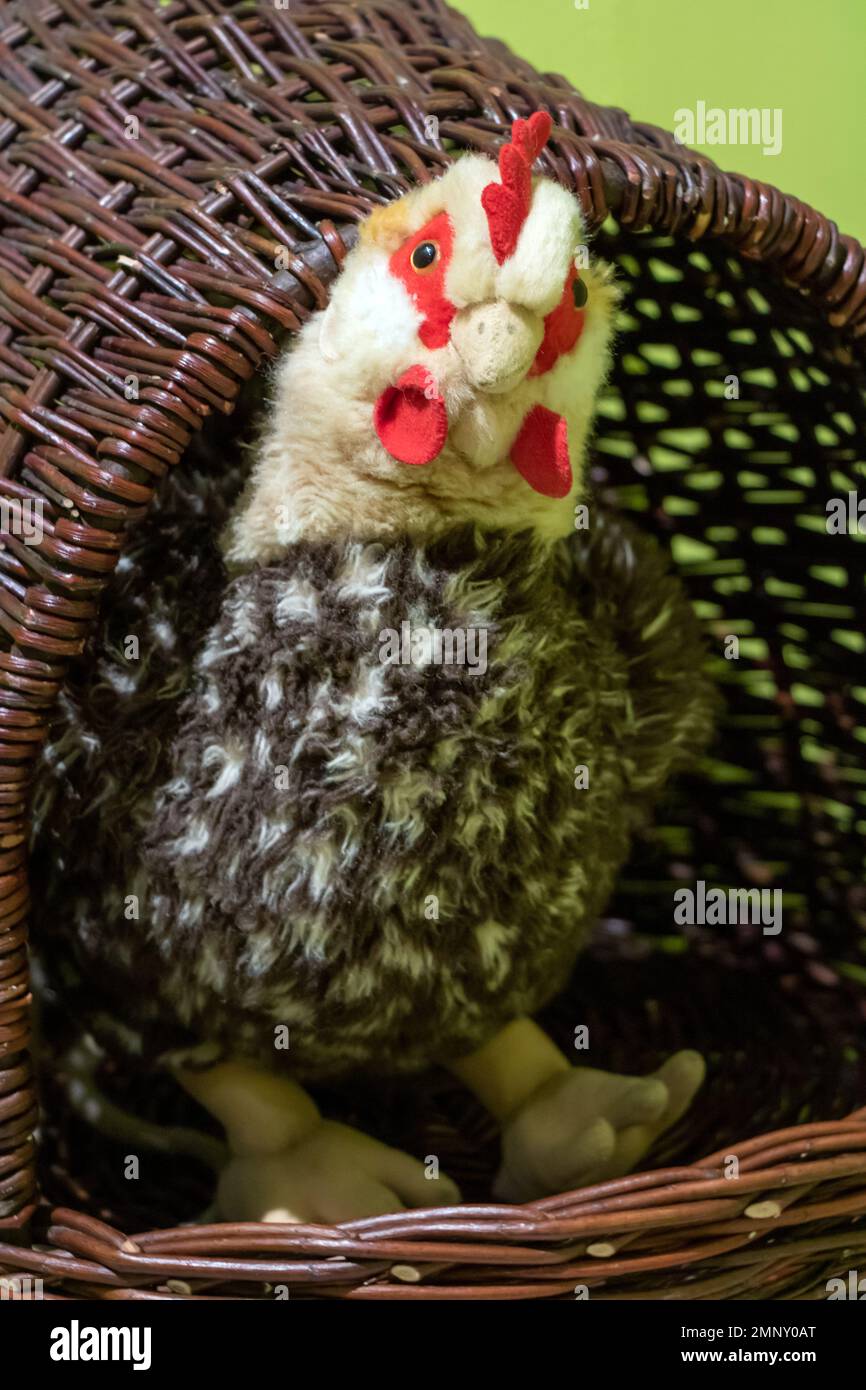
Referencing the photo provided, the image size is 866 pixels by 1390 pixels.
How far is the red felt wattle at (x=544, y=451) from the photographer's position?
613 millimetres

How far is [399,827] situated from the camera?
2.12ft

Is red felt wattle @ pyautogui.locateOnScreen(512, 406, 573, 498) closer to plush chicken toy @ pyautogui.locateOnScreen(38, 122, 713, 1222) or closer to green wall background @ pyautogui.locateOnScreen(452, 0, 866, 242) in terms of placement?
plush chicken toy @ pyautogui.locateOnScreen(38, 122, 713, 1222)

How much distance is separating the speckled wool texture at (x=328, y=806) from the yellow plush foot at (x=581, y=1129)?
0.07 m

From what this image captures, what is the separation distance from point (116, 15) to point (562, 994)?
728 millimetres

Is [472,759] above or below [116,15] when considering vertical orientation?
below

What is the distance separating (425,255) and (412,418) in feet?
0.24

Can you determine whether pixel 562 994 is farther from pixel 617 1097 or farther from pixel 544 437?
pixel 544 437

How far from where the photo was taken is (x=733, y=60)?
112cm

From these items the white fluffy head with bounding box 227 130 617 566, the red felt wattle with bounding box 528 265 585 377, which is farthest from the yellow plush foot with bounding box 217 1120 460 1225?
the red felt wattle with bounding box 528 265 585 377

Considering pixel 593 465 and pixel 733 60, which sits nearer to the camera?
pixel 593 465

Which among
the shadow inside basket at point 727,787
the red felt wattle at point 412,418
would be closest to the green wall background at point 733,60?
the shadow inside basket at point 727,787

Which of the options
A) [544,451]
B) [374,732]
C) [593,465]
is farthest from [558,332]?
[593,465]

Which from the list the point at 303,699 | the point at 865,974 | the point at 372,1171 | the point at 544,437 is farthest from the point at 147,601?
the point at 865,974

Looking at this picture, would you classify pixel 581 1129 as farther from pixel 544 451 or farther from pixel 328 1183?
Answer: pixel 544 451
